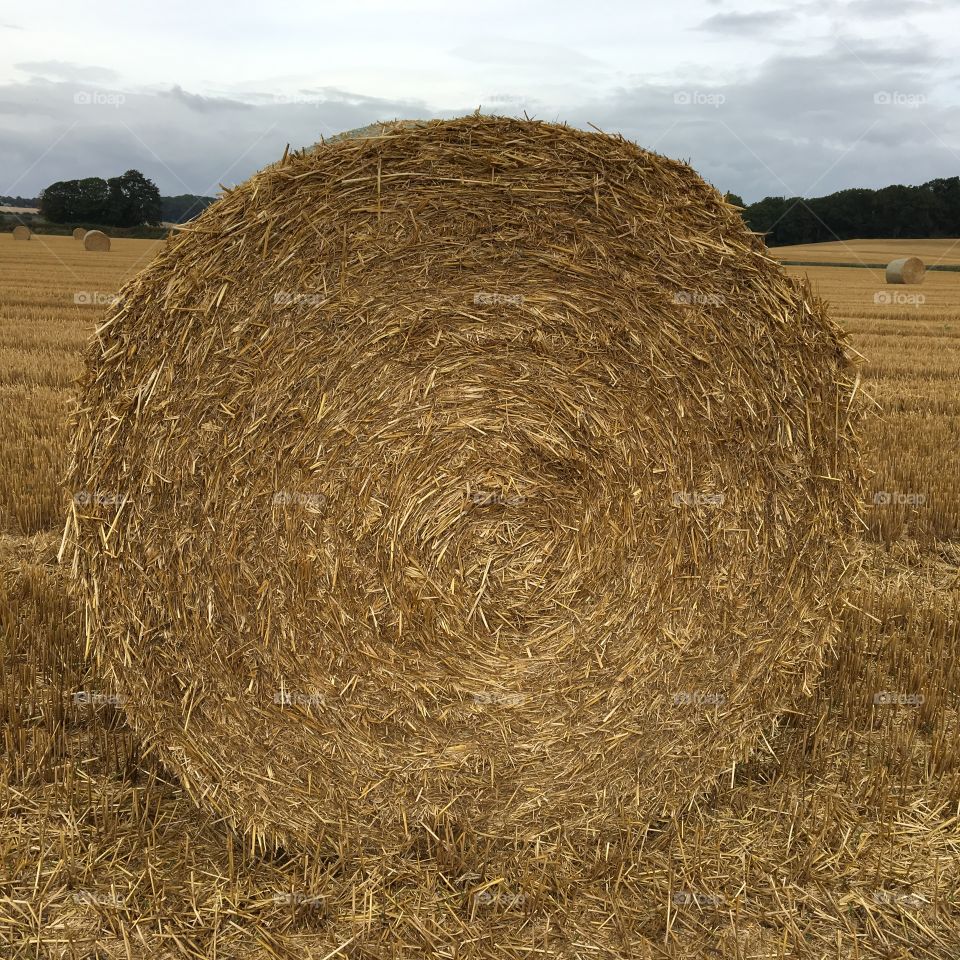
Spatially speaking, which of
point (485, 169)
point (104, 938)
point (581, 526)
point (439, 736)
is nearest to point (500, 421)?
point (581, 526)

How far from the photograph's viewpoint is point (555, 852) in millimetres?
3582

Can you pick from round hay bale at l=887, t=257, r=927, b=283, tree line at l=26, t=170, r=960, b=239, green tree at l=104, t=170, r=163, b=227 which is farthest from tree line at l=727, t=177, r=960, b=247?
green tree at l=104, t=170, r=163, b=227

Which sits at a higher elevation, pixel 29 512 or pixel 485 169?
pixel 485 169

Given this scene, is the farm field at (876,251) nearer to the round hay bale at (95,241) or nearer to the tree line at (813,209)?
the tree line at (813,209)

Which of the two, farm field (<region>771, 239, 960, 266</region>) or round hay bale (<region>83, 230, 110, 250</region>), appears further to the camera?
farm field (<region>771, 239, 960, 266</region>)

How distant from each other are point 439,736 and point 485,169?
81.8 inches

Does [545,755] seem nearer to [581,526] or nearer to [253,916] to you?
[581,526]

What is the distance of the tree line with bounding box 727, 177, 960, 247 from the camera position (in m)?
57.3

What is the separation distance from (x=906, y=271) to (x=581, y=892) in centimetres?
2858

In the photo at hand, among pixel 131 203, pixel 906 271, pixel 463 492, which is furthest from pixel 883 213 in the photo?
pixel 463 492

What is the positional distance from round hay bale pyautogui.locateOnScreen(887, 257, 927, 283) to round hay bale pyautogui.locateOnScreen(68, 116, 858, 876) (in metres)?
27.3

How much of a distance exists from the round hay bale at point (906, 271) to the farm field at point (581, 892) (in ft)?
83.1

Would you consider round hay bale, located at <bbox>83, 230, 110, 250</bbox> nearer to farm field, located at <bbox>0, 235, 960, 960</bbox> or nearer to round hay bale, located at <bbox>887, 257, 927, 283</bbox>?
round hay bale, located at <bbox>887, 257, 927, 283</bbox>

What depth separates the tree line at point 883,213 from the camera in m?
57.3
